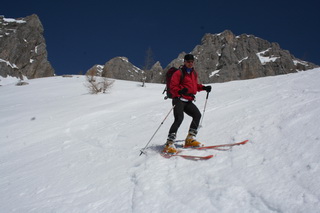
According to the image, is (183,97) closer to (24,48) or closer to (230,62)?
(24,48)

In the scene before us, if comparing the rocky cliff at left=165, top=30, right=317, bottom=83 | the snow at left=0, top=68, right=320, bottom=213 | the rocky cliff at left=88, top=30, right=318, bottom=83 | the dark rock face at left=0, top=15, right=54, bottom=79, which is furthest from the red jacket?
the rocky cliff at left=165, top=30, right=317, bottom=83

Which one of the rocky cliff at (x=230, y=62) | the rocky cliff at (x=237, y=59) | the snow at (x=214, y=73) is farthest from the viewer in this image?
the snow at (x=214, y=73)

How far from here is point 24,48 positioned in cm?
9250

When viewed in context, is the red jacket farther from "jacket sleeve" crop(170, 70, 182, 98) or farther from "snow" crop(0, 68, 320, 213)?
"snow" crop(0, 68, 320, 213)

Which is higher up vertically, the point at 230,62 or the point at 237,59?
the point at 237,59

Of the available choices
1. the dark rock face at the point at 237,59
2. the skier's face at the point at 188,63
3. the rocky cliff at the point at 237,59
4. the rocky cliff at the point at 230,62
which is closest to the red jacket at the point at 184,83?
the skier's face at the point at 188,63

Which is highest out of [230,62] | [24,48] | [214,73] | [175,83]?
[230,62]

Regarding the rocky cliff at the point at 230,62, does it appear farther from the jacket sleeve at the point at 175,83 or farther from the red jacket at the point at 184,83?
the jacket sleeve at the point at 175,83

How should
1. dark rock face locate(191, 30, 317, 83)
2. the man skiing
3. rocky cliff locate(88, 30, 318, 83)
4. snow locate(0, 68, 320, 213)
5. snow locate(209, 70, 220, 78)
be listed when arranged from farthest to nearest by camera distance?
snow locate(209, 70, 220, 78) → dark rock face locate(191, 30, 317, 83) → rocky cliff locate(88, 30, 318, 83) → the man skiing → snow locate(0, 68, 320, 213)

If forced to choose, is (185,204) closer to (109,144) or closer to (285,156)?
(285,156)

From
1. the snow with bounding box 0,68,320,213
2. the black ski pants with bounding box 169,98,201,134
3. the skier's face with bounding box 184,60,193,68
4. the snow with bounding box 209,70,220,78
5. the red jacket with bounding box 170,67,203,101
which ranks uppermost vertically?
the skier's face with bounding box 184,60,193,68

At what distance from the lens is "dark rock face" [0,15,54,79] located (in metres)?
85.2

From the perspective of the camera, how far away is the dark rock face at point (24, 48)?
85188 mm

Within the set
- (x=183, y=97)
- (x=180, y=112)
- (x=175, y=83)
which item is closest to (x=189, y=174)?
(x=180, y=112)
